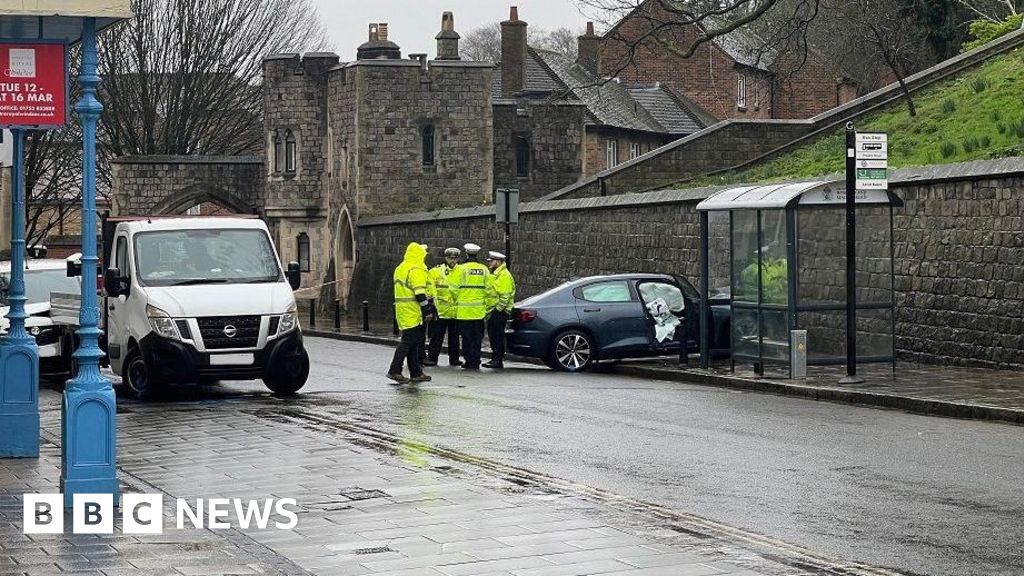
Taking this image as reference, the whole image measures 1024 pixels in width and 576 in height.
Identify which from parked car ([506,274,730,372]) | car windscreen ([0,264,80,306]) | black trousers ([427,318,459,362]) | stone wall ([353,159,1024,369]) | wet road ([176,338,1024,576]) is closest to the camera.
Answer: wet road ([176,338,1024,576])

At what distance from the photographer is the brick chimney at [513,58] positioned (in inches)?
2586

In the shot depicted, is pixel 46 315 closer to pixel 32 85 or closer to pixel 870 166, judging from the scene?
pixel 870 166

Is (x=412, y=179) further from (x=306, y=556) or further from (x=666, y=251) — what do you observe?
(x=306, y=556)

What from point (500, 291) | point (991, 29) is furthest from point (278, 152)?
point (500, 291)

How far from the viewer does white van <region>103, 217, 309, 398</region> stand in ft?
60.8

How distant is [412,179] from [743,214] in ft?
98.0

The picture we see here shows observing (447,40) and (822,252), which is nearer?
(822,252)

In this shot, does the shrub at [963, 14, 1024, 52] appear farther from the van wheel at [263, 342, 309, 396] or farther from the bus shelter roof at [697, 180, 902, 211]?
the van wheel at [263, 342, 309, 396]

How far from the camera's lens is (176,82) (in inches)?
2408

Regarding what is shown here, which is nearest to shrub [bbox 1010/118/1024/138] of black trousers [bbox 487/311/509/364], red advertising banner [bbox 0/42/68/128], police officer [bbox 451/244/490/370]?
black trousers [bbox 487/311/509/364]

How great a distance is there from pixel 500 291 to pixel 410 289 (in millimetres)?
4250

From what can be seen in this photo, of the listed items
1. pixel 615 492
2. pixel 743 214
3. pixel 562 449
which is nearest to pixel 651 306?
pixel 743 214

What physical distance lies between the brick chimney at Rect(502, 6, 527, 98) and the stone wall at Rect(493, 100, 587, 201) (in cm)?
806

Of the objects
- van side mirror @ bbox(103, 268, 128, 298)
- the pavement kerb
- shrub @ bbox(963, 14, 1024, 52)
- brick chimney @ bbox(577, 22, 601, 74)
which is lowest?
the pavement kerb
